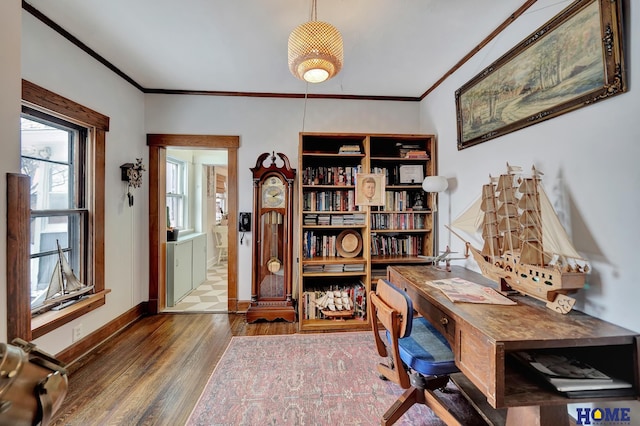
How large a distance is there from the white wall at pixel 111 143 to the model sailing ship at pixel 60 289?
207 millimetres

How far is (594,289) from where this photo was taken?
1.29 meters

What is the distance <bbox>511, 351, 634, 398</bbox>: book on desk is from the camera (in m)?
0.98

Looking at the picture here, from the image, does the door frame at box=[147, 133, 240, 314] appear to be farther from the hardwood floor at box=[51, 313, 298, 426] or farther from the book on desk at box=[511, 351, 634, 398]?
the book on desk at box=[511, 351, 634, 398]

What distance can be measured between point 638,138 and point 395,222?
6.07 feet

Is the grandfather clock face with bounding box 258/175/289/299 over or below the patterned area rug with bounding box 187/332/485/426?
over

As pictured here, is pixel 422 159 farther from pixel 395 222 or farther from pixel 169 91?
pixel 169 91

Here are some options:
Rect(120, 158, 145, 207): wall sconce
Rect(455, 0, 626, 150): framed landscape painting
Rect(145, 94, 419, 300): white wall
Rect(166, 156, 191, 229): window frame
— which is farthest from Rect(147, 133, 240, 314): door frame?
Rect(455, 0, 626, 150): framed landscape painting

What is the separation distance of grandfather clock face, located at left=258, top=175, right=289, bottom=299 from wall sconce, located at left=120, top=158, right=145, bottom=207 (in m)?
1.30

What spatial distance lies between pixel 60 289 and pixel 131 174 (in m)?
1.17

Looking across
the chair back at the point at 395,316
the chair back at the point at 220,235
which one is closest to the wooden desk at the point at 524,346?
the chair back at the point at 395,316

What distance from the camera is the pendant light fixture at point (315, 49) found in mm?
1406

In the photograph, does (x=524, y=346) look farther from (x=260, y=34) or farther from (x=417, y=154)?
(x=260, y=34)

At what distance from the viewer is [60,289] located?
2.02 meters

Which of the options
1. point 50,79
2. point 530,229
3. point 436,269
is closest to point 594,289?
point 530,229
